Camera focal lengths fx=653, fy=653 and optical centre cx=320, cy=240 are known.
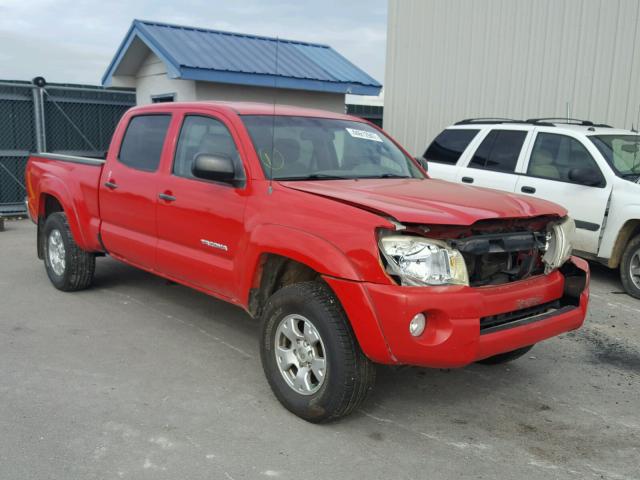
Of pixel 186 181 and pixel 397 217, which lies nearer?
pixel 397 217

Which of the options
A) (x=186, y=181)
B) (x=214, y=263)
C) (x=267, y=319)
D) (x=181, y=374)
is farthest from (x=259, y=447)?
(x=186, y=181)

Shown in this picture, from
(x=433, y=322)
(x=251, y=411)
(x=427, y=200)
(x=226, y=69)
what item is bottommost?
(x=251, y=411)

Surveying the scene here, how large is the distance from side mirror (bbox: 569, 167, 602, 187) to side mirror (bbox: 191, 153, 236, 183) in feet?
15.1

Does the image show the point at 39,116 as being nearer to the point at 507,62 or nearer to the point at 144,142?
the point at 144,142

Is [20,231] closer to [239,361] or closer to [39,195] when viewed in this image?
[39,195]

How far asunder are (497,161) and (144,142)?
15.5 ft

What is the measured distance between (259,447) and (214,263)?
1.49 metres

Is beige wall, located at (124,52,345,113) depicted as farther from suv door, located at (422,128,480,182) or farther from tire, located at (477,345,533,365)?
tire, located at (477,345,533,365)

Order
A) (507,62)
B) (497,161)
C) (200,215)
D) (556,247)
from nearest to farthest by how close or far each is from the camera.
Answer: (556,247)
(200,215)
(497,161)
(507,62)

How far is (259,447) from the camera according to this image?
3.53 metres

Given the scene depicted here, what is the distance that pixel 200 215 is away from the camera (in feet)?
15.4

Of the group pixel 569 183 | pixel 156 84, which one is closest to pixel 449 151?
pixel 569 183

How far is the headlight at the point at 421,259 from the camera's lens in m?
3.46

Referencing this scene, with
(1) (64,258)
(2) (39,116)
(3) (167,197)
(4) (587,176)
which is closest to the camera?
(3) (167,197)
